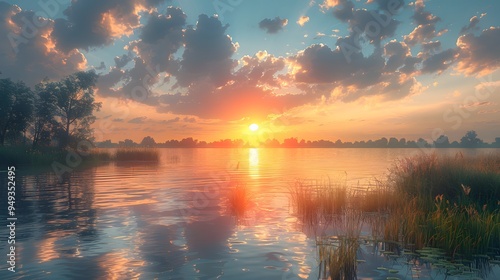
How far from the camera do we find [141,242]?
13.5 m

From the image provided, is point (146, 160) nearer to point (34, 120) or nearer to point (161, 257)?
point (34, 120)

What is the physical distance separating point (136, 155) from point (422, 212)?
71543 millimetres

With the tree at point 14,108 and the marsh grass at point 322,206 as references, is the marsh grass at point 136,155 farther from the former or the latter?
the marsh grass at point 322,206

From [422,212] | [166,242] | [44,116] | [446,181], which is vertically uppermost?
[44,116]

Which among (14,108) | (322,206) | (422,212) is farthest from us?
(14,108)

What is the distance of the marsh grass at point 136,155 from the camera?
76.6m

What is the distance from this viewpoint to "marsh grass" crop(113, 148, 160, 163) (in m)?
76.6

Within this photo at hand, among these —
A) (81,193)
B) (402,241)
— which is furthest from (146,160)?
(402,241)

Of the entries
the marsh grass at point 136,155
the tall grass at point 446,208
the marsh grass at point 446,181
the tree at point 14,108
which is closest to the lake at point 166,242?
the tall grass at point 446,208

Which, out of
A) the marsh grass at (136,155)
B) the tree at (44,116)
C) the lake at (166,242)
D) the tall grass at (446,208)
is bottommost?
the lake at (166,242)

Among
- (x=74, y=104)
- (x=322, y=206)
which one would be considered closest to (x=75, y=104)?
→ (x=74, y=104)

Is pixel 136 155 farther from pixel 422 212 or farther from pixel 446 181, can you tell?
pixel 422 212

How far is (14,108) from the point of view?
7081 centimetres

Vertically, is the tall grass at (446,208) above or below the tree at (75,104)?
below
